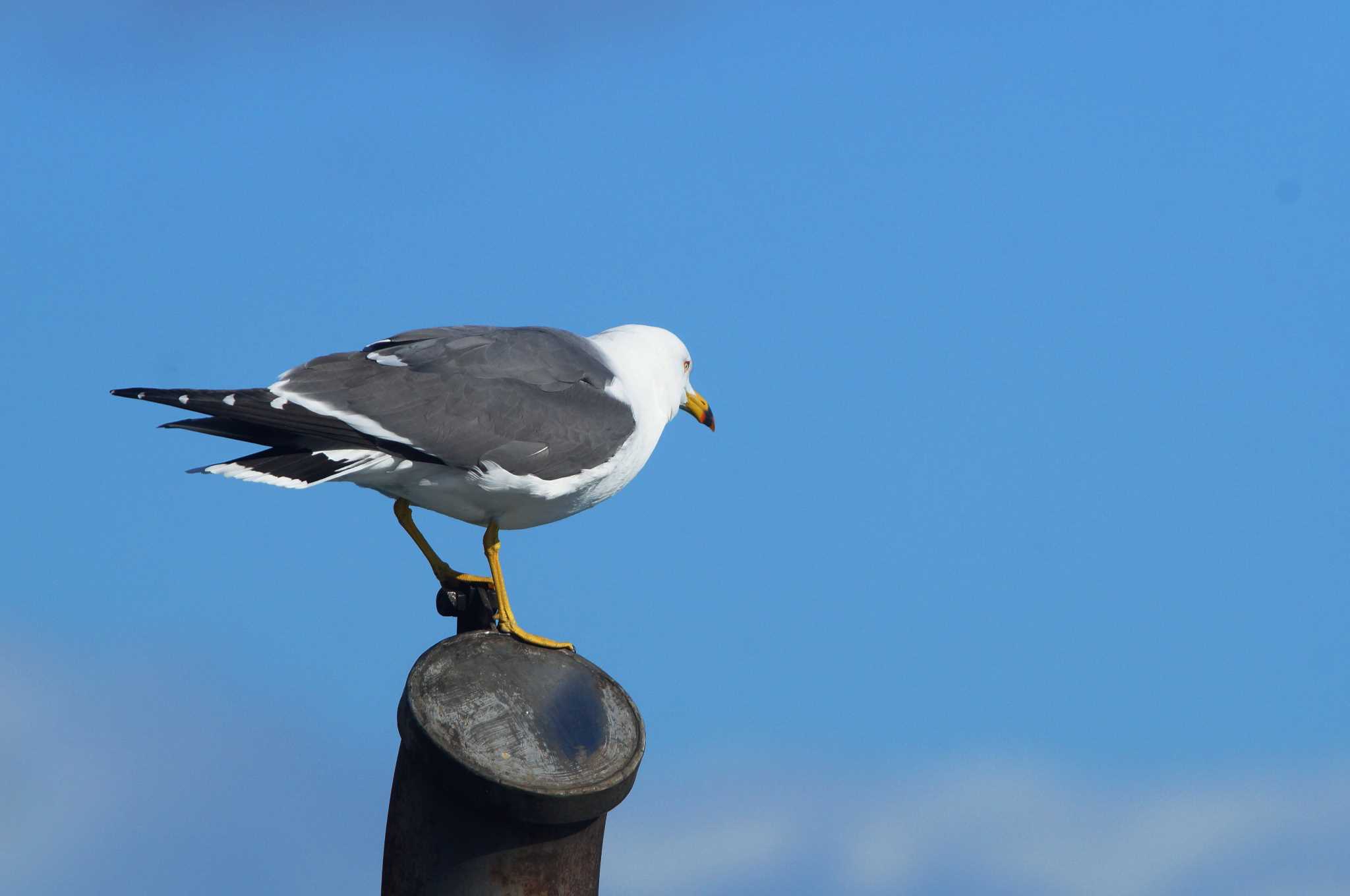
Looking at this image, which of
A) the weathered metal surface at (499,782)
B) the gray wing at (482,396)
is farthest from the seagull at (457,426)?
the weathered metal surface at (499,782)

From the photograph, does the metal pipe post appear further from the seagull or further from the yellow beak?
the yellow beak

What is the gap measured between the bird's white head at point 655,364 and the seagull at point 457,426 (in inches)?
4.5

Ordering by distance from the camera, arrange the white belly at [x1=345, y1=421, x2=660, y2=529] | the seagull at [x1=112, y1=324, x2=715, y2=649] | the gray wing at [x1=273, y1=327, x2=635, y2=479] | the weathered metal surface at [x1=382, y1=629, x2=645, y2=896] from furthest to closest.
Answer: the white belly at [x1=345, y1=421, x2=660, y2=529], the gray wing at [x1=273, y1=327, x2=635, y2=479], the seagull at [x1=112, y1=324, x2=715, y2=649], the weathered metal surface at [x1=382, y1=629, x2=645, y2=896]

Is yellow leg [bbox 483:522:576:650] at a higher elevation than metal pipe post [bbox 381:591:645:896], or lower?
higher

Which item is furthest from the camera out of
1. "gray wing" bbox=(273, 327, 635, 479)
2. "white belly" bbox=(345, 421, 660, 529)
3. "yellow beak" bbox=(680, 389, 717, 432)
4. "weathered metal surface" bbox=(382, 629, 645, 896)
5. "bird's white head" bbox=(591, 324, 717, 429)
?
"yellow beak" bbox=(680, 389, 717, 432)

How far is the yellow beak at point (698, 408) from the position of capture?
872 cm

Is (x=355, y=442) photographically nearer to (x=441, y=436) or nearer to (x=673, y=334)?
(x=441, y=436)

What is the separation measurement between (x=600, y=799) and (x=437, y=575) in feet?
6.78

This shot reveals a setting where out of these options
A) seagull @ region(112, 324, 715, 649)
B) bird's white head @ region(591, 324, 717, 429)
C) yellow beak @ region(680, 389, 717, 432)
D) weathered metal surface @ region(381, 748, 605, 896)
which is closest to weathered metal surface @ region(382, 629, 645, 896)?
weathered metal surface @ region(381, 748, 605, 896)

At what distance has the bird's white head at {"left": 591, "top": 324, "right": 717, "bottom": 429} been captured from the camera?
7.81m

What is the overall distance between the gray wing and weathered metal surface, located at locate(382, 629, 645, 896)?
1.03 meters

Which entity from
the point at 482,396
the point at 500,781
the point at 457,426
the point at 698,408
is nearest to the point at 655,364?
the point at 698,408

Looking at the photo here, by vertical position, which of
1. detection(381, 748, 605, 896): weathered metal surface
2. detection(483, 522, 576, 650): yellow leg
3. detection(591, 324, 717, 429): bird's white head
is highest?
detection(591, 324, 717, 429): bird's white head

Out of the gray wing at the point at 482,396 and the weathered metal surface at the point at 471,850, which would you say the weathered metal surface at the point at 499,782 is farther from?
the gray wing at the point at 482,396
